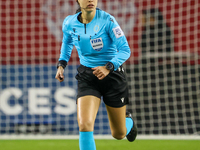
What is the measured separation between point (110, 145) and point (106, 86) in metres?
2.13

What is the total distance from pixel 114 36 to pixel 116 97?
58 centimetres

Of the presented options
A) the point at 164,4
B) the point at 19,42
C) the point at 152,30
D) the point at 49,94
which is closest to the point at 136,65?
the point at 152,30

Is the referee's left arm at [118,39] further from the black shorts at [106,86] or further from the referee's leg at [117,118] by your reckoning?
the referee's leg at [117,118]

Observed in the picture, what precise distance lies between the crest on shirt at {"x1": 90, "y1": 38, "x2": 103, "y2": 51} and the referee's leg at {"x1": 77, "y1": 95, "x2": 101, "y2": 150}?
1.42ft

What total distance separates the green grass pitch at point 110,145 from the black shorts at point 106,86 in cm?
168

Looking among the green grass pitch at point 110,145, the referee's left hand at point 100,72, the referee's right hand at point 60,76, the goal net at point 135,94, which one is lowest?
the green grass pitch at point 110,145

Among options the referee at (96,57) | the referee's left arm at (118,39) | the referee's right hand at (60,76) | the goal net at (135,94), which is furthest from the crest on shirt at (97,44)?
the goal net at (135,94)

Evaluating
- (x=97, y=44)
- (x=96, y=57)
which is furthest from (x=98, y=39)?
(x=96, y=57)

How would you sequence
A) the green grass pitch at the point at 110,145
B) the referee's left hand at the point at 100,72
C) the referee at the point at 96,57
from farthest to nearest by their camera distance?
the green grass pitch at the point at 110,145, the referee at the point at 96,57, the referee's left hand at the point at 100,72

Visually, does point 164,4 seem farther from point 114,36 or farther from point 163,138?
point 114,36

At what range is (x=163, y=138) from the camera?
5645 mm

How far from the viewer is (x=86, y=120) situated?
8.76 feet

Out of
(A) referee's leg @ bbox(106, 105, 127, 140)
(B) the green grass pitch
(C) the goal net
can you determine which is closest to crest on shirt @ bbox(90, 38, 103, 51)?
(A) referee's leg @ bbox(106, 105, 127, 140)

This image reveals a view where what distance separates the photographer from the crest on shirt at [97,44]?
2.89 m
